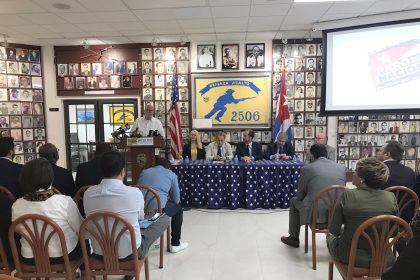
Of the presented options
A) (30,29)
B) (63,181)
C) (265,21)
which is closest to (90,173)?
(63,181)

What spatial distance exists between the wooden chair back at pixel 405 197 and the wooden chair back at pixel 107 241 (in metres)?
2.26

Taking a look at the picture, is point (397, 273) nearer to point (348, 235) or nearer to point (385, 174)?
point (348, 235)

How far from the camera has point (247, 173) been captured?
4.51 meters

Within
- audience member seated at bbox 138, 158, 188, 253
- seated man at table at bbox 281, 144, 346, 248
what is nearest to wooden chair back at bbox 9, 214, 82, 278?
audience member seated at bbox 138, 158, 188, 253

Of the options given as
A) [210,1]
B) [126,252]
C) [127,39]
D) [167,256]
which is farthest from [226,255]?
[127,39]

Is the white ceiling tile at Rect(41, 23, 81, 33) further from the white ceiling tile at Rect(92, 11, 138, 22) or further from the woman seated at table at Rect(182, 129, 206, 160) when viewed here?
the woman seated at table at Rect(182, 129, 206, 160)

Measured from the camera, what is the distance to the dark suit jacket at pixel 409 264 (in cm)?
123

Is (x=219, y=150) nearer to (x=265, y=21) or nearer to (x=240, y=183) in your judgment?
(x=240, y=183)

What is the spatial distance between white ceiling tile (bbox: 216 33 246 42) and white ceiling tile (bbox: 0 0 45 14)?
10.7 feet

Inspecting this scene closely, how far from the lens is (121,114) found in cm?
691

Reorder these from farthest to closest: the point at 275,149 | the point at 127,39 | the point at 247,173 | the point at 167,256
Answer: the point at 127,39
the point at 275,149
the point at 247,173
the point at 167,256

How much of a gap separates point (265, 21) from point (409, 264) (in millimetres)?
4739

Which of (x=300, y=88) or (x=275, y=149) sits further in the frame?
(x=300, y=88)

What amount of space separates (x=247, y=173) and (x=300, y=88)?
117 inches
